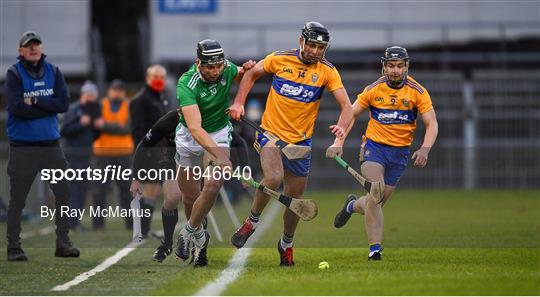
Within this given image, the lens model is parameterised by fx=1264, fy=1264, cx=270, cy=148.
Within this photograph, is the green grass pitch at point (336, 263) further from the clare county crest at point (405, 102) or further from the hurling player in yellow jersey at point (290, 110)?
the clare county crest at point (405, 102)

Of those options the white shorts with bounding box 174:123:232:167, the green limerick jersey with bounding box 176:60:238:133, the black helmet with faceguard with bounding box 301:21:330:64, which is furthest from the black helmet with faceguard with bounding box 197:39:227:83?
the black helmet with faceguard with bounding box 301:21:330:64

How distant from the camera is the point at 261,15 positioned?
111 ft

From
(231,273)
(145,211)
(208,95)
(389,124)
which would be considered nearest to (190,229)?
(231,273)

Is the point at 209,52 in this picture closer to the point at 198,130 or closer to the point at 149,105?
the point at 198,130

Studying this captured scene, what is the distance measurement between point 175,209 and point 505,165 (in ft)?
52.6

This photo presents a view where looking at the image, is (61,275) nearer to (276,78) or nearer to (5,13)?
(276,78)

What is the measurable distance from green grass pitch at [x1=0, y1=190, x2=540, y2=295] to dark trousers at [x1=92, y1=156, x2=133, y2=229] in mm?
287

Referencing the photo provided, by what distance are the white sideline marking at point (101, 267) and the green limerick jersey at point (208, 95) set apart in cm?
168

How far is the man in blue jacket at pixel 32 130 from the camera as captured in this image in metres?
13.6

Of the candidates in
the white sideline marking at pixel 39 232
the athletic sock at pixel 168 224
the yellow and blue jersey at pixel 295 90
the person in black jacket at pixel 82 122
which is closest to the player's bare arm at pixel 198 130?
the yellow and blue jersey at pixel 295 90

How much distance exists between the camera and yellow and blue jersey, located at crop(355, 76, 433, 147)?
12.8 metres

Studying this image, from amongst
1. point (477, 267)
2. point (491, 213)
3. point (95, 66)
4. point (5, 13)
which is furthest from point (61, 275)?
point (5, 13)

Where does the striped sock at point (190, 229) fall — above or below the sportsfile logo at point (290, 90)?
below

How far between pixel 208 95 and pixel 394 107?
6.89ft
